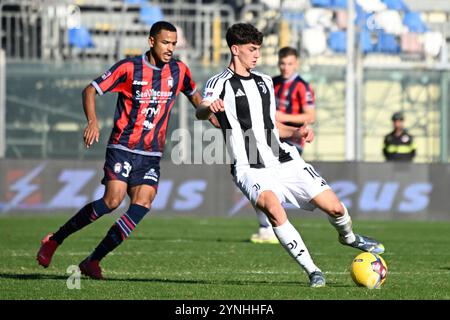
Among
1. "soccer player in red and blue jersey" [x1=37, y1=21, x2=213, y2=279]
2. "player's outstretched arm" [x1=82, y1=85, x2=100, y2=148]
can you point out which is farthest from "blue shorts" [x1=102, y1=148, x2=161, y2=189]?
"player's outstretched arm" [x1=82, y1=85, x2=100, y2=148]

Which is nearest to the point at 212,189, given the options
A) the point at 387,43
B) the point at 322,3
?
the point at 387,43

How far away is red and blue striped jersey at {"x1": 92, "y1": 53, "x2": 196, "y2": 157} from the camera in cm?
1036

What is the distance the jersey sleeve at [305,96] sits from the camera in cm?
1464

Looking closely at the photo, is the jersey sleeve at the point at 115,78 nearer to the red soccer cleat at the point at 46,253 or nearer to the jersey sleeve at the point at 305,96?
the red soccer cleat at the point at 46,253

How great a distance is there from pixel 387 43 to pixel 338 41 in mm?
1076

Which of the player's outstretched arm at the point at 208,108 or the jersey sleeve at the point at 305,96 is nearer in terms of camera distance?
the player's outstretched arm at the point at 208,108

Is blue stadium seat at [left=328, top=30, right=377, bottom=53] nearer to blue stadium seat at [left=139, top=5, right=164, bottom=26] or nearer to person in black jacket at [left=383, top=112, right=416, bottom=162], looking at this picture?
person in black jacket at [left=383, top=112, right=416, bottom=162]

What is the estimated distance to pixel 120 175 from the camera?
402 inches

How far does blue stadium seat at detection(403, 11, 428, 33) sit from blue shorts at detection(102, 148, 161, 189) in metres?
15.3

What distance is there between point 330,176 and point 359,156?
225 centimetres

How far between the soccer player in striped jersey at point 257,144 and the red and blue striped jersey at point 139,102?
1.07 metres

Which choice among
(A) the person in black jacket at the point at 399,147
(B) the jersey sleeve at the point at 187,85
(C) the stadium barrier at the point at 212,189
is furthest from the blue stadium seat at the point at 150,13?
(B) the jersey sleeve at the point at 187,85
